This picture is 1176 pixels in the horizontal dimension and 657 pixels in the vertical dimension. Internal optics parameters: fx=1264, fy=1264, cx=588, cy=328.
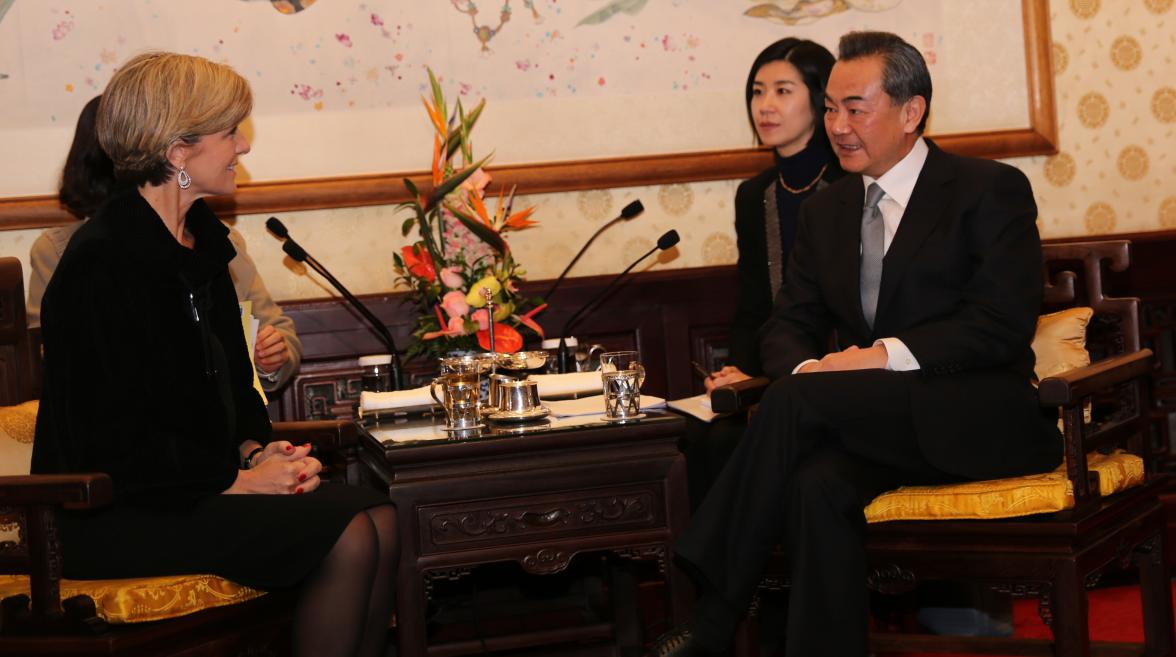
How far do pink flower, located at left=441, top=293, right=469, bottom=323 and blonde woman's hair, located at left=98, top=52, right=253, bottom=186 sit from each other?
76 centimetres

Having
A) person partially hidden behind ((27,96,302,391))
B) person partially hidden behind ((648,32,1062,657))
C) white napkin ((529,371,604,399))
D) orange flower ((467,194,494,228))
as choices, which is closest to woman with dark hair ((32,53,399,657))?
person partially hidden behind ((27,96,302,391))

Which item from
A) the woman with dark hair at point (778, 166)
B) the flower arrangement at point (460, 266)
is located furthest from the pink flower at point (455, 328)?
the woman with dark hair at point (778, 166)

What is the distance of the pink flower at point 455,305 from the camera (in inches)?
118

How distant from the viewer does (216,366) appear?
247cm

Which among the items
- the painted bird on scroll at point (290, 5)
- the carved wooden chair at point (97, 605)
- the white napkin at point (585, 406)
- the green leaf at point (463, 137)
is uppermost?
the painted bird on scroll at point (290, 5)

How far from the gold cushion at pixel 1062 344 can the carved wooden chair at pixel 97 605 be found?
1.78 meters

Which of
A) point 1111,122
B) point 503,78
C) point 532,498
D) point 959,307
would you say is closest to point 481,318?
point 532,498

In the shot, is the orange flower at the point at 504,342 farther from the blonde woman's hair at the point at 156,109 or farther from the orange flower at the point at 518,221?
the blonde woman's hair at the point at 156,109

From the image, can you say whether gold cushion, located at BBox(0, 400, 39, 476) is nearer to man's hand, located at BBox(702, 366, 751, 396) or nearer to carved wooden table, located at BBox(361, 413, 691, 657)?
carved wooden table, located at BBox(361, 413, 691, 657)

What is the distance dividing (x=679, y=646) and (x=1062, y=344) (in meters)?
1.17

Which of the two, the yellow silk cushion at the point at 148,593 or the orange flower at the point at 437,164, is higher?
the orange flower at the point at 437,164

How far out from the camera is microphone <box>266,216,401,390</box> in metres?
3.07

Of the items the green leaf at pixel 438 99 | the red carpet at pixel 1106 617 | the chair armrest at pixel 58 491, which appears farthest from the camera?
the green leaf at pixel 438 99

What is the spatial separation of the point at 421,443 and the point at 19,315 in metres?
0.99
